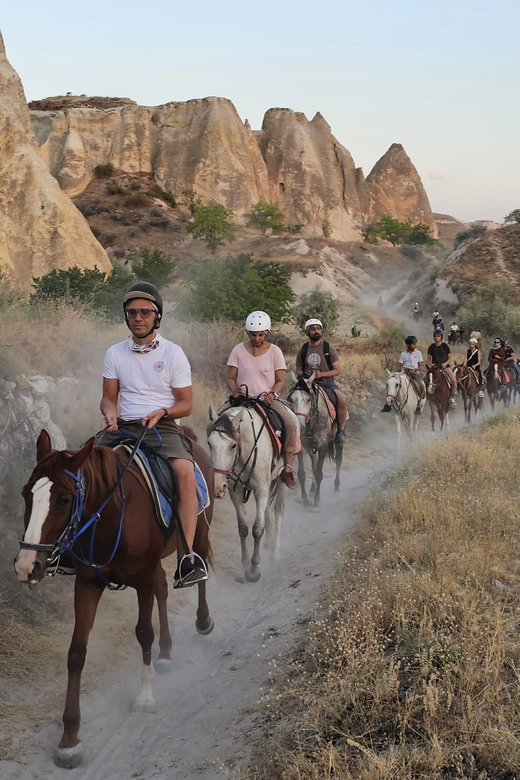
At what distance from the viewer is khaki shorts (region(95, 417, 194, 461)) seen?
486 cm

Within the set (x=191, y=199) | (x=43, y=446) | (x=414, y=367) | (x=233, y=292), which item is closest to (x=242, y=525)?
(x=43, y=446)

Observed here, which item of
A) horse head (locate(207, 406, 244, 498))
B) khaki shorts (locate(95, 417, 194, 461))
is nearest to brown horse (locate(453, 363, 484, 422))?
horse head (locate(207, 406, 244, 498))

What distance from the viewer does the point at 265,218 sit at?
71.6 m

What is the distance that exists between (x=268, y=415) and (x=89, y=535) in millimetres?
3768

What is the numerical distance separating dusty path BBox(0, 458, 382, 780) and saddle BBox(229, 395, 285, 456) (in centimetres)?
148

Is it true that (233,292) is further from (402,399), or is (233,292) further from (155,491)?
(155,491)

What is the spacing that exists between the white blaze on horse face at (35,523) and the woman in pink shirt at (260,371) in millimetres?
4140

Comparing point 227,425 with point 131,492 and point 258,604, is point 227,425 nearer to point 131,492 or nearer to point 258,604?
point 258,604

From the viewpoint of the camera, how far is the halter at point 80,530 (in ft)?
12.3

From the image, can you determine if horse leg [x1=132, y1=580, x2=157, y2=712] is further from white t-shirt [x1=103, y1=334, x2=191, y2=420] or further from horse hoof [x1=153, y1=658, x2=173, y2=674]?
white t-shirt [x1=103, y1=334, x2=191, y2=420]

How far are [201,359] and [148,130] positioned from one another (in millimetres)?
69583

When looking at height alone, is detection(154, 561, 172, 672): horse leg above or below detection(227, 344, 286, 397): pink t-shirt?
below

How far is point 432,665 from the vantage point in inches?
149

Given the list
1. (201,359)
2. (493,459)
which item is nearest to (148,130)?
A: (201,359)
